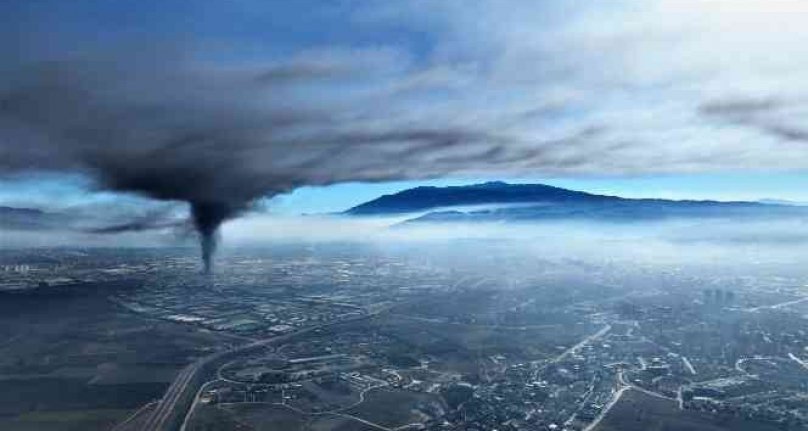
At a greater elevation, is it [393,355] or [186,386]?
[186,386]

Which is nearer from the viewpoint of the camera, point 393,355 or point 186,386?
point 186,386

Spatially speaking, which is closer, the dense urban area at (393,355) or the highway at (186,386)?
the highway at (186,386)

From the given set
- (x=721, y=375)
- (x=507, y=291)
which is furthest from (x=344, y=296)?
(x=721, y=375)

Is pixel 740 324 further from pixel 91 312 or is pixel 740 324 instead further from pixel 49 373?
pixel 91 312

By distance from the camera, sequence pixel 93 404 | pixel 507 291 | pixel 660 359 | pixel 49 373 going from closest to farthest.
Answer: pixel 93 404 → pixel 49 373 → pixel 660 359 → pixel 507 291
